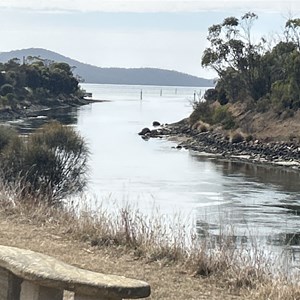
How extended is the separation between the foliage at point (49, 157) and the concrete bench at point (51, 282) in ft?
81.9

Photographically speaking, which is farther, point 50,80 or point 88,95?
point 88,95

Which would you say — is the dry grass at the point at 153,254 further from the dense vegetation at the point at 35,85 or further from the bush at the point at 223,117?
the dense vegetation at the point at 35,85

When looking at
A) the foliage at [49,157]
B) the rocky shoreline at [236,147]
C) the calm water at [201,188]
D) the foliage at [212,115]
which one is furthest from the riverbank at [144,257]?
the foliage at [212,115]

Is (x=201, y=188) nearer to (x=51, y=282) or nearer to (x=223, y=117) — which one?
(x=51, y=282)

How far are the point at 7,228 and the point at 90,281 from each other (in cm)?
579

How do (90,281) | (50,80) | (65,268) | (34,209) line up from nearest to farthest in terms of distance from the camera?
(90,281)
(65,268)
(34,209)
(50,80)

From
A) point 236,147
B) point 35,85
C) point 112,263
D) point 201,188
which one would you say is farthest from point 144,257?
point 35,85

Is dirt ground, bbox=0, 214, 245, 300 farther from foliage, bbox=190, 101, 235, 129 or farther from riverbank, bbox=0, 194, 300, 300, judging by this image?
foliage, bbox=190, 101, 235, 129

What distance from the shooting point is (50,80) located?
123000mm

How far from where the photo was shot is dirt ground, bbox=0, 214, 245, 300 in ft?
23.8

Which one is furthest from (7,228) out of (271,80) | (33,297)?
(271,80)

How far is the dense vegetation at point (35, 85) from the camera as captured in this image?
4222 inches

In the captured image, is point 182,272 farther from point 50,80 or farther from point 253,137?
point 50,80

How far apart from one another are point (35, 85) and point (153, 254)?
11319 centimetres
